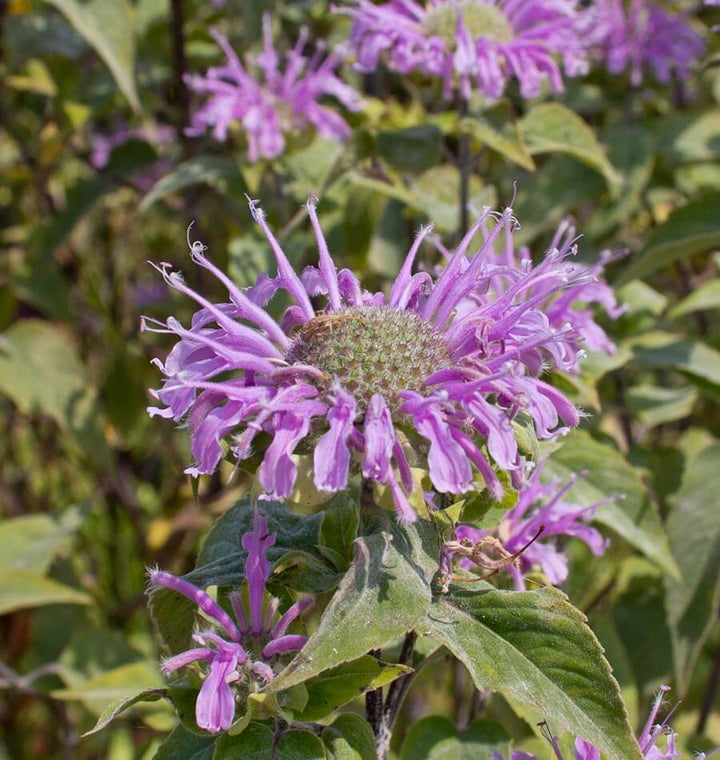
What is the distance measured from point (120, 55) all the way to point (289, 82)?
1.02 ft

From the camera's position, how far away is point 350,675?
0.82m

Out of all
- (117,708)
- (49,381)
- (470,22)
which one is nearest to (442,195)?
(470,22)

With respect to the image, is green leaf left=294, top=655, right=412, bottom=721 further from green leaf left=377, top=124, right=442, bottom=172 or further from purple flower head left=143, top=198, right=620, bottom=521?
green leaf left=377, top=124, right=442, bottom=172

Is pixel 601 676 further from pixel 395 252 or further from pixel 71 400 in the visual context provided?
pixel 71 400

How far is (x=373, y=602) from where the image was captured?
2.40 ft

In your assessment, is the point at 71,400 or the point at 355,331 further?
the point at 71,400

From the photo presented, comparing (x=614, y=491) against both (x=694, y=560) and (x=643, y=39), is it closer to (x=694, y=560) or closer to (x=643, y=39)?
(x=694, y=560)

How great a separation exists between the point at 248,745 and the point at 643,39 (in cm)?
183

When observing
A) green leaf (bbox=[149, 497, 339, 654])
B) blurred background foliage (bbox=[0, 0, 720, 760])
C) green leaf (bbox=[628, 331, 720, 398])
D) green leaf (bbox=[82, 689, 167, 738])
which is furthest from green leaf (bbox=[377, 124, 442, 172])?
green leaf (bbox=[82, 689, 167, 738])

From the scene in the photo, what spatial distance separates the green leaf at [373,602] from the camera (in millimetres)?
690

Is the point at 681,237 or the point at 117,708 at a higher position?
the point at 681,237

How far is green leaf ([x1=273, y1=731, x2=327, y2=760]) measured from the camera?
2.62 ft

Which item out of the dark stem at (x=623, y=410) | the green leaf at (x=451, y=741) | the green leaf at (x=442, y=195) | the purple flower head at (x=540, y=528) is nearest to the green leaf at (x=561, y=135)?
the green leaf at (x=442, y=195)

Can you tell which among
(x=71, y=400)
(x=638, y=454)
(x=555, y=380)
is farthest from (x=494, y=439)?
(x=71, y=400)
